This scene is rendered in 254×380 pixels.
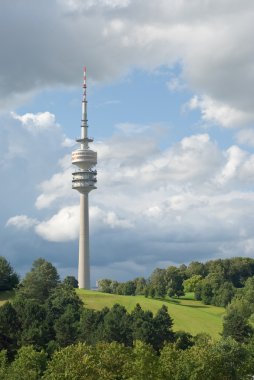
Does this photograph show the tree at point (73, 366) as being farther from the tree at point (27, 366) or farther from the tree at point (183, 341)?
the tree at point (183, 341)

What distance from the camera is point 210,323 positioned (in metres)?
162

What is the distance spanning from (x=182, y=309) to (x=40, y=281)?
35.1 meters

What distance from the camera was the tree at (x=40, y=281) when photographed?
167 metres

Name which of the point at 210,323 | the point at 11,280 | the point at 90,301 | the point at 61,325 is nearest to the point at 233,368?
the point at 61,325

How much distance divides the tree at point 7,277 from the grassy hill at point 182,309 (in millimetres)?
16997

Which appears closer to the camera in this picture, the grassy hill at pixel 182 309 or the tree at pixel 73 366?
the tree at pixel 73 366

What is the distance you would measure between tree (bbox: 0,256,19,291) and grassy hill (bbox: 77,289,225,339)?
17.0 m

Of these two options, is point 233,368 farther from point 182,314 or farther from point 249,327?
point 182,314

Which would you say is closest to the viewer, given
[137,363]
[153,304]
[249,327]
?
[137,363]

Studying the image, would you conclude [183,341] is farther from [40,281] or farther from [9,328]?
[40,281]

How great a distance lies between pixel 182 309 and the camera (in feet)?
571

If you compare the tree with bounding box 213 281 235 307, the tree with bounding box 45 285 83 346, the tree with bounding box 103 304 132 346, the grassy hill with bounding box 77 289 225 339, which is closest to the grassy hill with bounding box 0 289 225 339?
the grassy hill with bounding box 77 289 225 339

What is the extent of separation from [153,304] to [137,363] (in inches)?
3841

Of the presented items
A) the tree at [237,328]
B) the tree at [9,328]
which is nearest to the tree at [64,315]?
the tree at [9,328]
